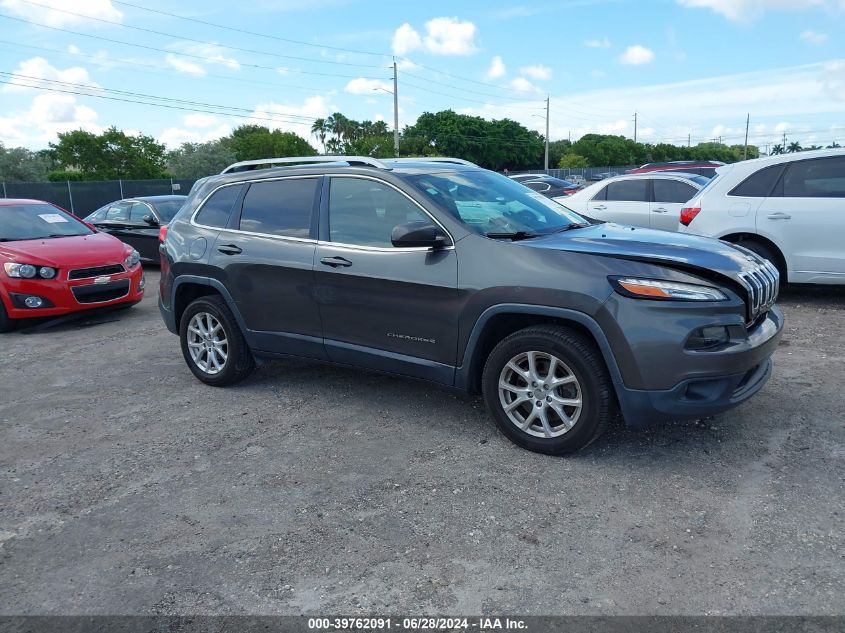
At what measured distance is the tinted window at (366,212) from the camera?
14.9ft

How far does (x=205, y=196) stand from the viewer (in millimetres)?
5734

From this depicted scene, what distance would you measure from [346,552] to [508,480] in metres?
1.06

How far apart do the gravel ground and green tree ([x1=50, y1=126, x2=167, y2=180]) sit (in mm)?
66245

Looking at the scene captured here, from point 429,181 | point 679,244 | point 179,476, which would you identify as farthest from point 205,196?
point 679,244

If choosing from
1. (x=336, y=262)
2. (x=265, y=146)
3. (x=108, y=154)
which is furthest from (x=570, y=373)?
(x=265, y=146)

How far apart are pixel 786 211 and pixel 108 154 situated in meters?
70.6

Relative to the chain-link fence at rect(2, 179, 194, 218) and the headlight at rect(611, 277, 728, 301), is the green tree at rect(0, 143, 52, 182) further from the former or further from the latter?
the headlight at rect(611, 277, 728, 301)

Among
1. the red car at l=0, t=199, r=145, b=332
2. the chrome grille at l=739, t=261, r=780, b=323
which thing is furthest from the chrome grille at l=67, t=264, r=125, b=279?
the chrome grille at l=739, t=261, r=780, b=323

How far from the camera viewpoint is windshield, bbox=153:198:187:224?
12797 mm

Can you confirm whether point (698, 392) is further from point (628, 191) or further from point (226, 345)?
point (628, 191)

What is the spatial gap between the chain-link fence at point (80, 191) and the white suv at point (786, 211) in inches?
907

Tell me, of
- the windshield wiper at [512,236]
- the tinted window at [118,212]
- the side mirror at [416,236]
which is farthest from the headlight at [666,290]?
the tinted window at [118,212]

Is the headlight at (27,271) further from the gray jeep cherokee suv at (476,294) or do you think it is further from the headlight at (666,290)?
the headlight at (666,290)

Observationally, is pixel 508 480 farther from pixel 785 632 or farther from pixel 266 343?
pixel 266 343
